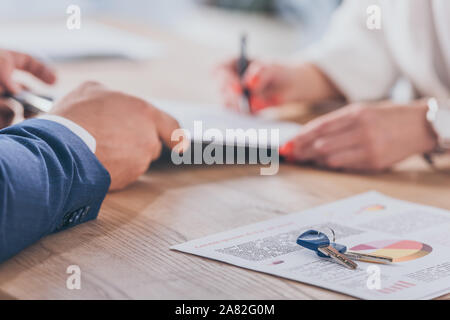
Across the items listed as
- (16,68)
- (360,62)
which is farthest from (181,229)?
(360,62)

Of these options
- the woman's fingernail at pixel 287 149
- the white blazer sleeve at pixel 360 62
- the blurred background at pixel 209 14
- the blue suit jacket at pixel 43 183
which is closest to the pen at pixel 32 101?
the blue suit jacket at pixel 43 183

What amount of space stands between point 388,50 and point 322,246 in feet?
2.80

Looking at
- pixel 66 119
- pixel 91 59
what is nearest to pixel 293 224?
pixel 66 119

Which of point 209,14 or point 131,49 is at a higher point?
point 209,14

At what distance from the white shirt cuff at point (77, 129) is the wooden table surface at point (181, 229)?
85 millimetres

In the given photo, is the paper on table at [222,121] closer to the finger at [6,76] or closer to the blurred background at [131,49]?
the blurred background at [131,49]

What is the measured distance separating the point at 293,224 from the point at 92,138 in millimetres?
279

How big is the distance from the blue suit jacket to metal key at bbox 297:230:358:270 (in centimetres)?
26

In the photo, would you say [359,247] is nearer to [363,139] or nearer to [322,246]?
[322,246]

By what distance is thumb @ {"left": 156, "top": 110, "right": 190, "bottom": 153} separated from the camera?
35.0 inches

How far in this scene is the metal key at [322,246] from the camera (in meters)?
0.61

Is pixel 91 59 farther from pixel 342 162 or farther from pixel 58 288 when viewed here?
pixel 58 288

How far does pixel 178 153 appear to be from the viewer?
973mm

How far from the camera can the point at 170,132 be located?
2.94 ft
